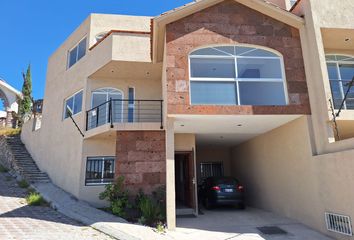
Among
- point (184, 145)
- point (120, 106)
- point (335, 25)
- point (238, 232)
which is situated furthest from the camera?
point (120, 106)

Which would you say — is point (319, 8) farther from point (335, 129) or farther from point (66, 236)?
point (66, 236)

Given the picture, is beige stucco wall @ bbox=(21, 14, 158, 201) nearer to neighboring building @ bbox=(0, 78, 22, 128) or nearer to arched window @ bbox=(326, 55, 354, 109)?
arched window @ bbox=(326, 55, 354, 109)

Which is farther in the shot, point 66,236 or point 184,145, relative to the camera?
point 184,145

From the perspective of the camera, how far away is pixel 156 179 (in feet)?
35.6

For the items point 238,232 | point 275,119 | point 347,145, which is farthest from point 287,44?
point 238,232

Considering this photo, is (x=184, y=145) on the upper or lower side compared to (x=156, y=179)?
upper

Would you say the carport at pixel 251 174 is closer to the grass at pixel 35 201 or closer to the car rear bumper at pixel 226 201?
the car rear bumper at pixel 226 201

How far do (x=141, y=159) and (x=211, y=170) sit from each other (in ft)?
23.1

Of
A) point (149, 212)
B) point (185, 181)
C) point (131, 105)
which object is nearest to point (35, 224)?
point (149, 212)

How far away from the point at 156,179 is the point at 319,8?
9.07 metres

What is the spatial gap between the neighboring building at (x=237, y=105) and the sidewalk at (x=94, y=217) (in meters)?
0.68

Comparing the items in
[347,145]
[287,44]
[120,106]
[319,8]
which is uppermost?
[319,8]

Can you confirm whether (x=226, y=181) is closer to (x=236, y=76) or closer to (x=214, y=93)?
(x=214, y=93)

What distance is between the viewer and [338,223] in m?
7.50
